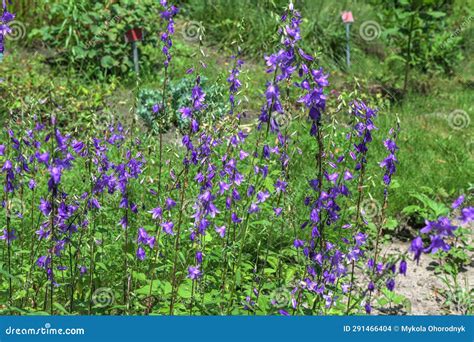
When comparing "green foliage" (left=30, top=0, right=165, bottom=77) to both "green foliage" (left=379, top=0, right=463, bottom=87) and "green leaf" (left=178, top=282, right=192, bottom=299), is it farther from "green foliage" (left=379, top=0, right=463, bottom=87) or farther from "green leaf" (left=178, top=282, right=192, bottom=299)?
"green leaf" (left=178, top=282, right=192, bottom=299)

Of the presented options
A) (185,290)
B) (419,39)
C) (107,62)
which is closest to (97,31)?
(107,62)

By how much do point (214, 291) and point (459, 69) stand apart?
676 cm

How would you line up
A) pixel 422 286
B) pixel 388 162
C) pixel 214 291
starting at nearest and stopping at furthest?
pixel 388 162
pixel 214 291
pixel 422 286

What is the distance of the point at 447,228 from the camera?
1979mm

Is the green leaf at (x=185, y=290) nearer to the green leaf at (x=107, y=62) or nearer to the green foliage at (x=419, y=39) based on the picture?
the green leaf at (x=107, y=62)

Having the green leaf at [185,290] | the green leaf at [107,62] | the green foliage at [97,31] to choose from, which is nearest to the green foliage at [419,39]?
the green foliage at [97,31]

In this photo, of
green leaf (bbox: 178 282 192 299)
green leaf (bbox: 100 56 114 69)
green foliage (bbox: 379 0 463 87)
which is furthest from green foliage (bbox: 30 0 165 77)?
green leaf (bbox: 178 282 192 299)

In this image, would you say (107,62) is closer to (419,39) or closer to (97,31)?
(97,31)

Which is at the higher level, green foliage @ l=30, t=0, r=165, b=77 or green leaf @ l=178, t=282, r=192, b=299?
green foliage @ l=30, t=0, r=165, b=77

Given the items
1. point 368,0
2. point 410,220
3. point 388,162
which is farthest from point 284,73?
point 368,0

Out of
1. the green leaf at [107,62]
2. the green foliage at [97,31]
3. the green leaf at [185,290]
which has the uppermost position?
the green foliage at [97,31]

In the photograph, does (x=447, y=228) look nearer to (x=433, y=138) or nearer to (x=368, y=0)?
(x=433, y=138)

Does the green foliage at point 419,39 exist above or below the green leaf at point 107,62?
above

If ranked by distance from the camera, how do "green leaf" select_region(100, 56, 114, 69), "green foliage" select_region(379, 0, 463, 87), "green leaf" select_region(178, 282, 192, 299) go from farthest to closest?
"green foliage" select_region(379, 0, 463, 87) < "green leaf" select_region(100, 56, 114, 69) < "green leaf" select_region(178, 282, 192, 299)
